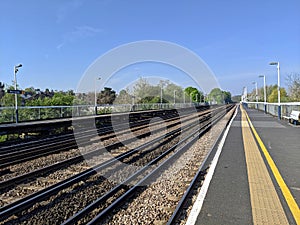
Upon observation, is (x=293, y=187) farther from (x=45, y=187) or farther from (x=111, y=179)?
(x=45, y=187)

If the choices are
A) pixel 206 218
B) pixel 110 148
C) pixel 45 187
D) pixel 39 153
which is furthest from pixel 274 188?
pixel 39 153

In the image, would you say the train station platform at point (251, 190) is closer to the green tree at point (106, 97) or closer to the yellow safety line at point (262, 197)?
the yellow safety line at point (262, 197)

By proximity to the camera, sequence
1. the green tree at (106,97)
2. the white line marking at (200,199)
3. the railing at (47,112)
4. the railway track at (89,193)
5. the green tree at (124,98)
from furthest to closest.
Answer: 1. the green tree at (106,97)
2. the green tree at (124,98)
3. the railing at (47,112)
4. the railway track at (89,193)
5. the white line marking at (200,199)

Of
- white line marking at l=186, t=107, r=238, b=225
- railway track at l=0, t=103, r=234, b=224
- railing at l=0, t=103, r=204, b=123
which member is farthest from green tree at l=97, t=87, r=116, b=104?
white line marking at l=186, t=107, r=238, b=225

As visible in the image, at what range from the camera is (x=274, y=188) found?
4859mm

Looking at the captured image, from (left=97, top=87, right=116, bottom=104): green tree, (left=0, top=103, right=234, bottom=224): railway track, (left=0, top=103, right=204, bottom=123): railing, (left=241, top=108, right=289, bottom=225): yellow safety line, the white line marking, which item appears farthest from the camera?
(left=97, top=87, right=116, bottom=104): green tree

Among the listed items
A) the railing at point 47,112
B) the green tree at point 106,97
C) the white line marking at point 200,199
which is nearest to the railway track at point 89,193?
the white line marking at point 200,199

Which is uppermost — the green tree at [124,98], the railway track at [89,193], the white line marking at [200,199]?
the green tree at [124,98]

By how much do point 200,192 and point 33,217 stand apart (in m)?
3.09

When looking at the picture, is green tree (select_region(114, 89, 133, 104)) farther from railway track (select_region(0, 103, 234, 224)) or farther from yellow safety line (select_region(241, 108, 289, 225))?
yellow safety line (select_region(241, 108, 289, 225))

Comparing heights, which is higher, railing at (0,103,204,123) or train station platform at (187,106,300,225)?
railing at (0,103,204,123)

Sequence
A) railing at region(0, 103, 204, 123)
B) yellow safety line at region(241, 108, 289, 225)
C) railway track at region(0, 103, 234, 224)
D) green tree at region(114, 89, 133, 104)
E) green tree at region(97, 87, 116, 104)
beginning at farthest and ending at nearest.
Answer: green tree at region(97, 87, 116, 104) → green tree at region(114, 89, 133, 104) → railing at region(0, 103, 204, 123) → railway track at region(0, 103, 234, 224) → yellow safety line at region(241, 108, 289, 225)

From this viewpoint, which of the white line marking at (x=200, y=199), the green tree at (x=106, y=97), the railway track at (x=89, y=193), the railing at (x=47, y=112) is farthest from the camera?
the green tree at (x=106, y=97)

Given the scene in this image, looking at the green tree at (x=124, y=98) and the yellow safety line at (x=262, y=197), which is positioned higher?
the green tree at (x=124, y=98)
